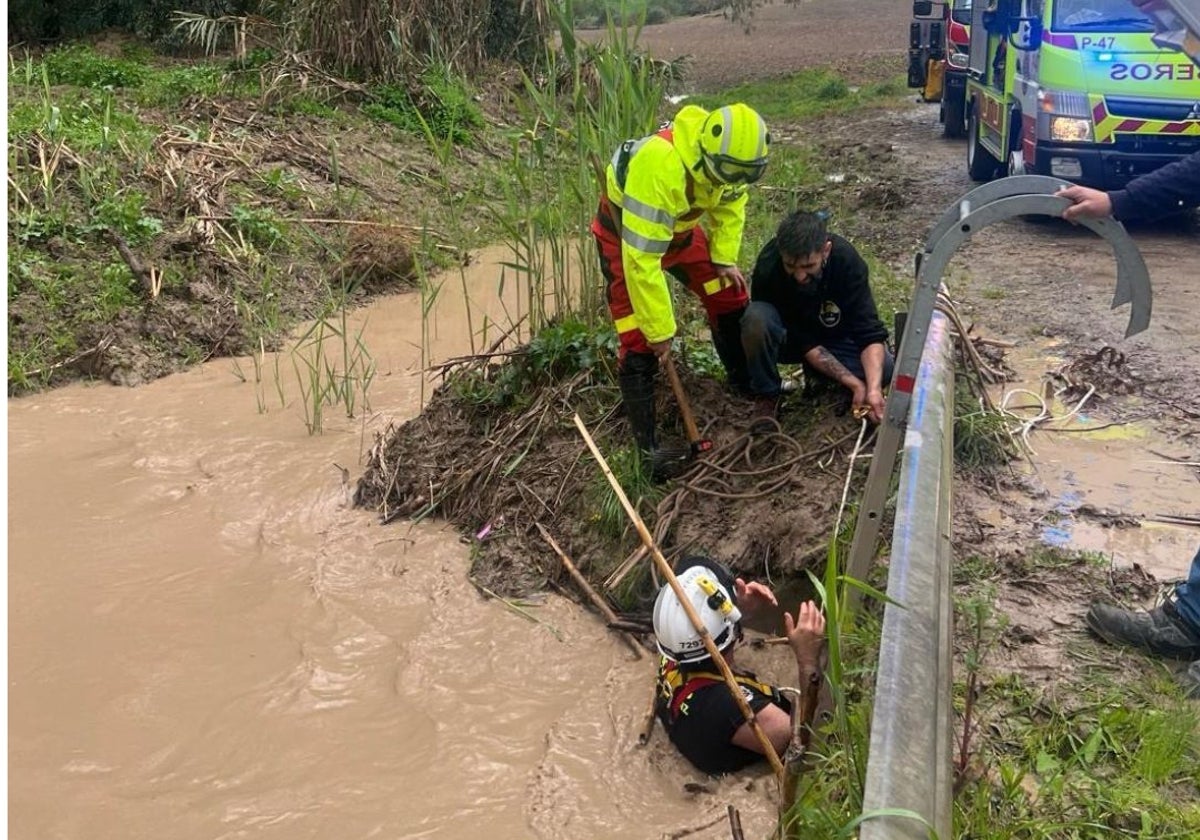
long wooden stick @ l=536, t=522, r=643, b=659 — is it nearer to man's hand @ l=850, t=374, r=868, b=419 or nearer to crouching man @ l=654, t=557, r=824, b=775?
crouching man @ l=654, t=557, r=824, b=775

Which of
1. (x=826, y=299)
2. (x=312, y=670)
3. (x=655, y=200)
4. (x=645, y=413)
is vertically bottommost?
(x=312, y=670)

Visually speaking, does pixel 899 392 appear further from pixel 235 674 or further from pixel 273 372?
pixel 273 372

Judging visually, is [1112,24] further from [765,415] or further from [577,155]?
[765,415]

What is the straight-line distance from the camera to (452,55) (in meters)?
12.4

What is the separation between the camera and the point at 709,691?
10.7 feet

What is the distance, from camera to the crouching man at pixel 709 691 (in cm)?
324

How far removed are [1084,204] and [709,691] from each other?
1677 millimetres

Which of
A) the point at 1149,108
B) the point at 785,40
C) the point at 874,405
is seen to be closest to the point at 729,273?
the point at 874,405

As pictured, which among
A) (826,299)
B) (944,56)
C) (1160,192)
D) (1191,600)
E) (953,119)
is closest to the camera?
(1191,600)

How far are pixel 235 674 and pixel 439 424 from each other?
1726 mm

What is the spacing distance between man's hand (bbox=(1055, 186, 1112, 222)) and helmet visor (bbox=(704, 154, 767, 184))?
1.63 meters

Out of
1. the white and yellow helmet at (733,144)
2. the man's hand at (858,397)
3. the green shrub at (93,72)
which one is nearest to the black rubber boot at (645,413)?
the man's hand at (858,397)

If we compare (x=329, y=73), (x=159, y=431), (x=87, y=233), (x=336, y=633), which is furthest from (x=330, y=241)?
(x=336, y=633)

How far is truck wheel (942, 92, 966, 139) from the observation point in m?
13.3
